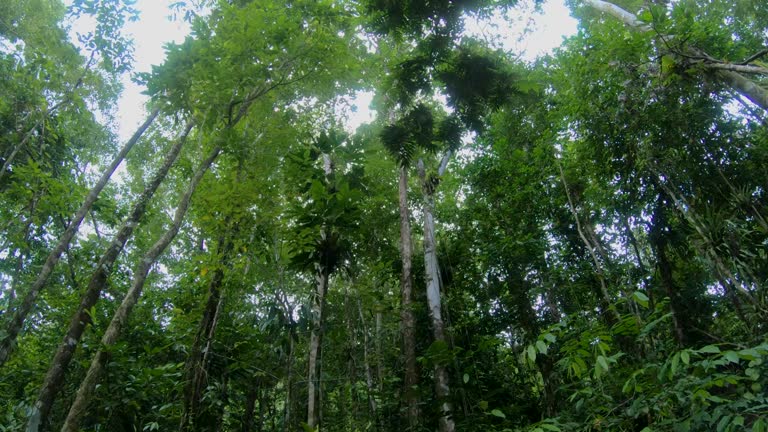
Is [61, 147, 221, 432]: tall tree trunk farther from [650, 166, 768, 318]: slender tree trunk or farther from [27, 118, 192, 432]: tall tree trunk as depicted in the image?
[650, 166, 768, 318]: slender tree trunk

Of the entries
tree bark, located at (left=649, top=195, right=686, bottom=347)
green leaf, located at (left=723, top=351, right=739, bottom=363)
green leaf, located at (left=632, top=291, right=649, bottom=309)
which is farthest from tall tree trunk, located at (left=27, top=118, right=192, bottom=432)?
tree bark, located at (left=649, top=195, right=686, bottom=347)

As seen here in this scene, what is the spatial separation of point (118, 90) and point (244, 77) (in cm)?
793

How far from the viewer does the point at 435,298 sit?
22.0 ft

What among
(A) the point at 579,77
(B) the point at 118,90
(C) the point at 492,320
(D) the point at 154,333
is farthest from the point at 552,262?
(B) the point at 118,90

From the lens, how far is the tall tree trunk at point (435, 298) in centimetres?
535

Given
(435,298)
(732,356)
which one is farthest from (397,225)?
(732,356)

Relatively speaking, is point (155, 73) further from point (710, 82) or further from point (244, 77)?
point (710, 82)

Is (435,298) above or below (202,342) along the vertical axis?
above

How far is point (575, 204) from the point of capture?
27.0 feet

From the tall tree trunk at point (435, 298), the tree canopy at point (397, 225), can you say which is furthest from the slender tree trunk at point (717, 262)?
the tall tree trunk at point (435, 298)

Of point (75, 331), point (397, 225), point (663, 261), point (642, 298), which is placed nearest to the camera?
point (642, 298)

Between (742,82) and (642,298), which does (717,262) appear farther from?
(642,298)

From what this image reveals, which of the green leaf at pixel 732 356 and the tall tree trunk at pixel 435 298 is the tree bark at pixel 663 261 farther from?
the green leaf at pixel 732 356

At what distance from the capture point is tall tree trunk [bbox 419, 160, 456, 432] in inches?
211
